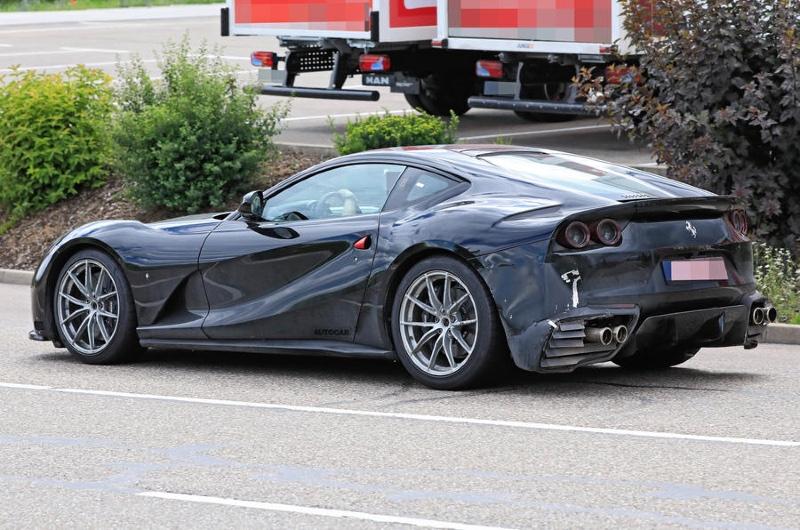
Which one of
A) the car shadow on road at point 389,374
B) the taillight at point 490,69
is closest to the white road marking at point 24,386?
the car shadow on road at point 389,374

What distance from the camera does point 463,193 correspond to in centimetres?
898

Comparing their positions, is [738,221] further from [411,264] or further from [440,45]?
[440,45]

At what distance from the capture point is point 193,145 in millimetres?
16172

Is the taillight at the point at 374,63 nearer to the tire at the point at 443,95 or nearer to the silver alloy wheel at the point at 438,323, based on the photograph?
the tire at the point at 443,95

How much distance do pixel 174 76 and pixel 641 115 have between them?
16.4 ft

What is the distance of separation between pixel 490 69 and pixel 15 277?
6234 mm

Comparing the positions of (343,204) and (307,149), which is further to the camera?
(307,149)

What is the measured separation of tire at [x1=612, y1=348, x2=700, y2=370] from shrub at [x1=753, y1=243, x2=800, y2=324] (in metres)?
2.17

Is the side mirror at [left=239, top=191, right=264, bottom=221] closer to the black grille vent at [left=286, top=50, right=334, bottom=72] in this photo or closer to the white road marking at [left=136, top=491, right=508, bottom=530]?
the white road marking at [left=136, top=491, right=508, bottom=530]

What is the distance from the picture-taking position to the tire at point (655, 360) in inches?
377

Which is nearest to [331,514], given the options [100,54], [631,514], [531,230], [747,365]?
[631,514]

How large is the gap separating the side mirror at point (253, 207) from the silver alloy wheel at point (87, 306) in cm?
104

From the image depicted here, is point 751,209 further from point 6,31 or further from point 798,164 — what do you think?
point 6,31

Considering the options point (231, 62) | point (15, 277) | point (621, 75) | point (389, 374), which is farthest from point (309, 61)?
point (231, 62)
